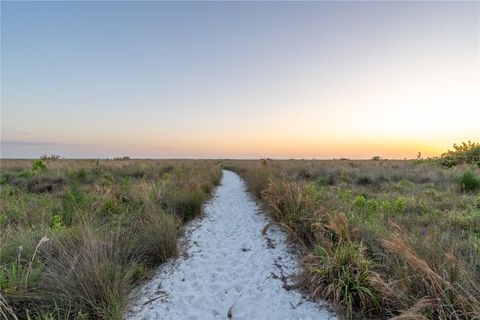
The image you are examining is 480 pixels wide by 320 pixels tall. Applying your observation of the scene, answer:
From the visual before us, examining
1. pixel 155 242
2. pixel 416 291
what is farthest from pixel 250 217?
pixel 416 291

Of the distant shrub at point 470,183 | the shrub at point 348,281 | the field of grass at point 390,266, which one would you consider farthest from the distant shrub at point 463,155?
the shrub at point 348,281

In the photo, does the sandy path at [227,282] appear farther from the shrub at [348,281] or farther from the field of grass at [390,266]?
the field of grass at [390,266]

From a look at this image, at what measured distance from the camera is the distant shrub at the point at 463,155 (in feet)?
74.4

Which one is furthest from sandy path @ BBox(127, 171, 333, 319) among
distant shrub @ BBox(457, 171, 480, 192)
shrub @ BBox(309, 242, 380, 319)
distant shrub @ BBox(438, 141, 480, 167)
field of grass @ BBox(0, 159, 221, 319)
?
distant shrub @ BBox(438, 141, 480, 167)

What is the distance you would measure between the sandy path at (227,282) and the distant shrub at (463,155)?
77.5ft

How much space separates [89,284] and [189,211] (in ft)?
16.7

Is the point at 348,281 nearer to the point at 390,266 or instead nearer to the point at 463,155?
the point at 390,266

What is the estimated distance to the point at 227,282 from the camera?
4434 mm

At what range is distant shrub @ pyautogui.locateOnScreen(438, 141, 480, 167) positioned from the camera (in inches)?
892

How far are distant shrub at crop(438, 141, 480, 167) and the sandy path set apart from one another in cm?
2363

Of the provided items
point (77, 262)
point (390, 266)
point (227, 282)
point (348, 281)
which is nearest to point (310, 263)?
point (348, 281)

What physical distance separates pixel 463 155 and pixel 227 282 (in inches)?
1097

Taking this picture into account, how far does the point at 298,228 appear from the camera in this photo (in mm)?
5840

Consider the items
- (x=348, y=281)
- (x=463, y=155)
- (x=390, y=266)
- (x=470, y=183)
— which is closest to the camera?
(x=348, y=281)
